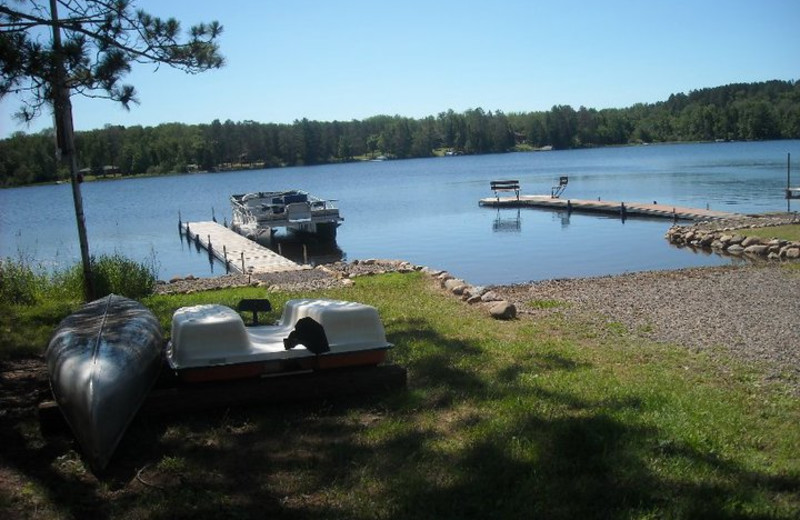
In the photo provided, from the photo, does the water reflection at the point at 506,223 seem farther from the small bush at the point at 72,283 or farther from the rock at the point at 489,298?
the rock at the point at 489,298

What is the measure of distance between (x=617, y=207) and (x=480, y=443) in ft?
111

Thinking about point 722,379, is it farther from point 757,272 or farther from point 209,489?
point 757,272

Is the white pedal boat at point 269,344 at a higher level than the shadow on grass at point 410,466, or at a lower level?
higher

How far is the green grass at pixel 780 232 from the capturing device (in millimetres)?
21438

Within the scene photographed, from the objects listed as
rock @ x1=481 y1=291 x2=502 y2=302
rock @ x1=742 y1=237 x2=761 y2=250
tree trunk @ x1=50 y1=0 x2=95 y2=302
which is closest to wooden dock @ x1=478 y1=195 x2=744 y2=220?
rock @ x1=742 y1=237 x2=761 y2=250

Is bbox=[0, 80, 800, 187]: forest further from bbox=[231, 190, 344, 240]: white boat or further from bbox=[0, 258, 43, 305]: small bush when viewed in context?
bbox=[0, 258, 43, 305]: small bush

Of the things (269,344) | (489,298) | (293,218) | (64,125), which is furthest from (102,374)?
(293,218)

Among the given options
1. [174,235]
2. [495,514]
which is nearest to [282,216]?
[174,235]

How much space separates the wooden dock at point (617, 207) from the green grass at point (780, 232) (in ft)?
17.1

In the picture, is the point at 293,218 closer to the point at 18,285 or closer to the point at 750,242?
the point at 750,242

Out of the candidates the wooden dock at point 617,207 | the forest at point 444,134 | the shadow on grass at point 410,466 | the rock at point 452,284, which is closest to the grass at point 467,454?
the shadow on grass at point 410,466

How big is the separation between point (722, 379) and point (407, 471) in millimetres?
3498

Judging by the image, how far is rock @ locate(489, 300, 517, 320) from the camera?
31.7 feet

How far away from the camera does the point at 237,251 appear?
26.3 m
